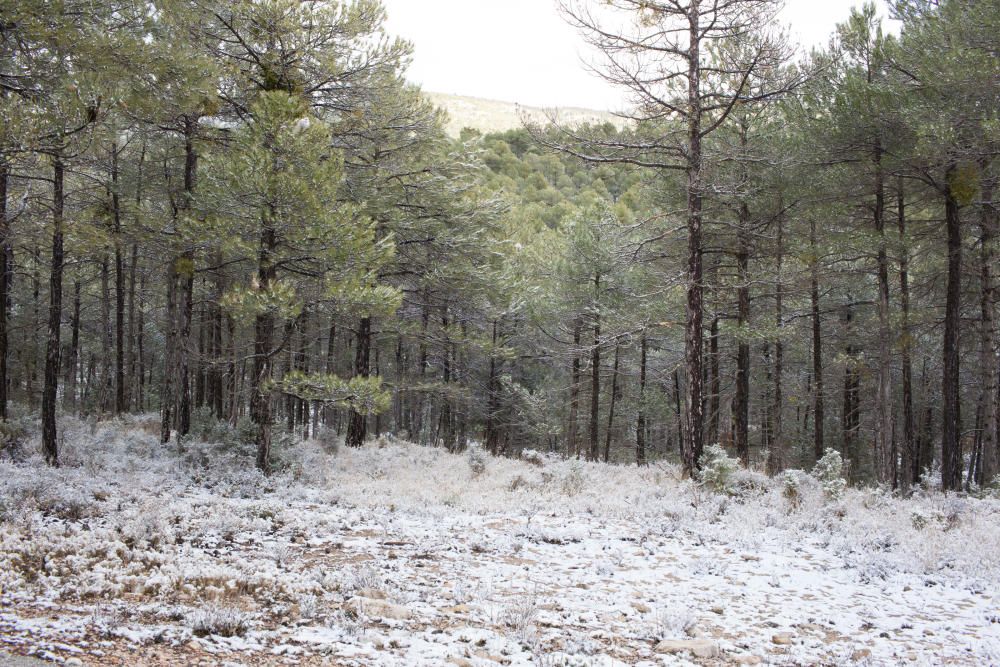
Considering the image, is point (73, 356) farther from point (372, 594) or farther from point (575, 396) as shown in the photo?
point (372, 594)

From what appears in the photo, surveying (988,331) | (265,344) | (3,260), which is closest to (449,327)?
(265,344)

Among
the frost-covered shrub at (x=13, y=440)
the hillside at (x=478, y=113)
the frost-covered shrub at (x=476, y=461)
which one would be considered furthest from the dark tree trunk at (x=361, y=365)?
the hillside at (x=478, y=113)

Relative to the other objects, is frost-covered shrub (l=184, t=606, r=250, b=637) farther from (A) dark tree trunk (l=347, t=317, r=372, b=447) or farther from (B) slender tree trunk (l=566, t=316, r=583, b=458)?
(B) slender tree trunk (l=566, t=316, r=583, b=458)

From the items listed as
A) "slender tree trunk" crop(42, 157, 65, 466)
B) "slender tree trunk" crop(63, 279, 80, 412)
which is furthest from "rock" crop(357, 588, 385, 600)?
"slender tree trunk" crop(63, 279, 80, 412)

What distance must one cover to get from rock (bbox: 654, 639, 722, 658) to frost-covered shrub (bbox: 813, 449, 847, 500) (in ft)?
20.8

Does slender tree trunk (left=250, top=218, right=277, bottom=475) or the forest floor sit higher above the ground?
slender tree trunk (left=250, top=218, right=277, bottom=475)

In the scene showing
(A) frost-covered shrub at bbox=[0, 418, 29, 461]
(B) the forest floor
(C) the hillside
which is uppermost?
(C) the hillside

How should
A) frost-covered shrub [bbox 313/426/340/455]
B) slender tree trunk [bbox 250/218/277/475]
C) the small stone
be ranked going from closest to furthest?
the small stone → slender tree trunk [bbox 250/218/277/475] → frost-covered shrub [bbox 313/426/340/455]

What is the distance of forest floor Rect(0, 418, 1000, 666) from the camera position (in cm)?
467

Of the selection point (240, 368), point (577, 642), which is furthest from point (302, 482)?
point (240, 368)

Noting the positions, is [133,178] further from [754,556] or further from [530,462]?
[754,556]

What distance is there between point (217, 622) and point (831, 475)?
31.6 ft

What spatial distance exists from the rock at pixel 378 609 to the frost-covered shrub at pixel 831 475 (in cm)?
774

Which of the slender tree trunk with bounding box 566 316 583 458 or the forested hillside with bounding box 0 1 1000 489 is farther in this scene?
the slender tree trunk with bounding box 566 316 583 458
